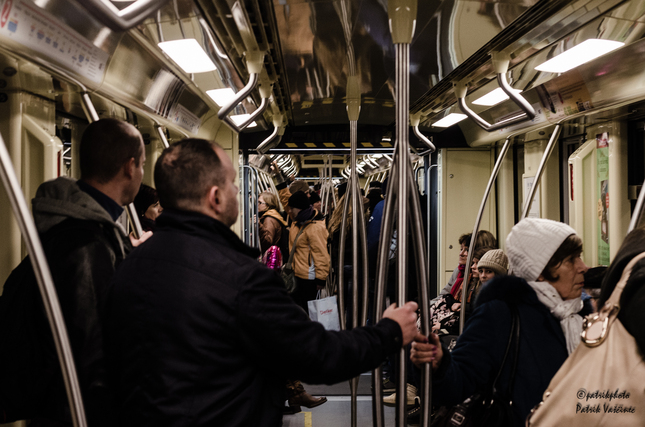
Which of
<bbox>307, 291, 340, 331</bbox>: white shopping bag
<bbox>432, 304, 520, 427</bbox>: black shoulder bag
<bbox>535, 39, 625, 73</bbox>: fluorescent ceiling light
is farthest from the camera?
<bbox>307, 291, 340, 331</bbox>: white shopping bag

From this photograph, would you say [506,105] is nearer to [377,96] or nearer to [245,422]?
[377,96]

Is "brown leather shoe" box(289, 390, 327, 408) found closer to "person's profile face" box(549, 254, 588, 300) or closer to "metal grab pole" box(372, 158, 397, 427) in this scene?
"metal grab pole" box(372, 158, 397, 427)

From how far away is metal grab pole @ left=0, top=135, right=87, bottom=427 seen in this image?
1.10 m

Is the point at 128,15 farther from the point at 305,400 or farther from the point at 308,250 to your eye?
the point at 308,250

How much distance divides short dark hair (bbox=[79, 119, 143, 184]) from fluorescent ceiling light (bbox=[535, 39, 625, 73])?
2201 millimetres

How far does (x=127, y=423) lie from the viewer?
1.28 metres

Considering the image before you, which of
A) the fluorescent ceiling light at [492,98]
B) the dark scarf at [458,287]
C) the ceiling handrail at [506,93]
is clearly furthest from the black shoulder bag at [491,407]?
the fluorescent ceiling light at [492,98]

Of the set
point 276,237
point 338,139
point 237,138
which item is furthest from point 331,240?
point 237,138

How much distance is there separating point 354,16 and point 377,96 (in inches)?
68.7

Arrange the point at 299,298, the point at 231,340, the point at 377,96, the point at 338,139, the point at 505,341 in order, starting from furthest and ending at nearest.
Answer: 1. the point at 338,139
2. the point at 299,298
3. the point at 377,96
4. the point at 505,341
5. the point at 231,340

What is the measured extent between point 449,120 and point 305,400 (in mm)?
2837

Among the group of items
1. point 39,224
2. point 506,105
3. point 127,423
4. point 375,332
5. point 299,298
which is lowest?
point 299,298

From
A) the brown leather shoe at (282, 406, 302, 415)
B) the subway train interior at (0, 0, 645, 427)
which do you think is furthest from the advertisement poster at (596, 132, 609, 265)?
the brown leather shoe at (282, 406, 302, 415)

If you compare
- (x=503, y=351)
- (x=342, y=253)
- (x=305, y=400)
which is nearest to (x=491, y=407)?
(x=503, y=351)
